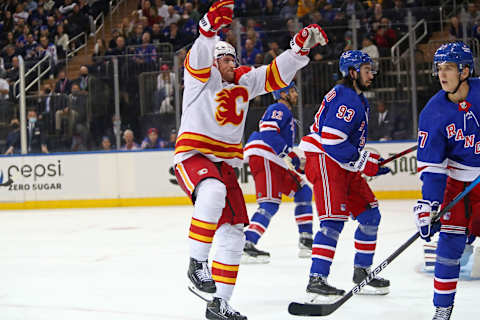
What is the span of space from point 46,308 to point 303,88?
20.5 ft

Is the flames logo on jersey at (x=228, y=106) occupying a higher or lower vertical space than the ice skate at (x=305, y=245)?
higher

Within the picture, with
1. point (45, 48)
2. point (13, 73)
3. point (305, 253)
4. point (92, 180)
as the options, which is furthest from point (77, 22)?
point (305, 253)

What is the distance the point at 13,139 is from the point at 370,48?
5277 millimetres

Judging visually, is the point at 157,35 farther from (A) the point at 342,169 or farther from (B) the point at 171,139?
(A) the point at 342,169

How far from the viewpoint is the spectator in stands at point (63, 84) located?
10109mm

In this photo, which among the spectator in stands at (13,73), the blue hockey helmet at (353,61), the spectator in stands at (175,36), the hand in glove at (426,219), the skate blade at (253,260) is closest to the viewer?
the hand in glove at (426,219)

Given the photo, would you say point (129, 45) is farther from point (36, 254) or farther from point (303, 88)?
point (36, 254)

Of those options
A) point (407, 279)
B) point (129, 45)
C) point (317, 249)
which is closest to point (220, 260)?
point (317, 249)

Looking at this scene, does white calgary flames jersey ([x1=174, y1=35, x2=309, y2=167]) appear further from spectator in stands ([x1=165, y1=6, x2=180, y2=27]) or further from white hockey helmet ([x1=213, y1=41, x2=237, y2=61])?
spectator in stands ([x1=165, y1=6, x2=180, y2=27])

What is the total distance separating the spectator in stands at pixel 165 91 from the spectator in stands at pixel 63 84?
1.32m

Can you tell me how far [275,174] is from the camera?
5367 mm

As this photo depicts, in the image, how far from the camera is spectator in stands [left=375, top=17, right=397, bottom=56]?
9562 mm

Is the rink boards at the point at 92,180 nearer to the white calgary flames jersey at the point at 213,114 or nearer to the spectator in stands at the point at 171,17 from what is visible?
the spectator in stands at the point at 171,17

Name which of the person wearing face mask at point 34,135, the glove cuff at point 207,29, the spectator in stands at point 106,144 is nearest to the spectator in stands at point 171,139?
the spectator in stands at point 106,144
